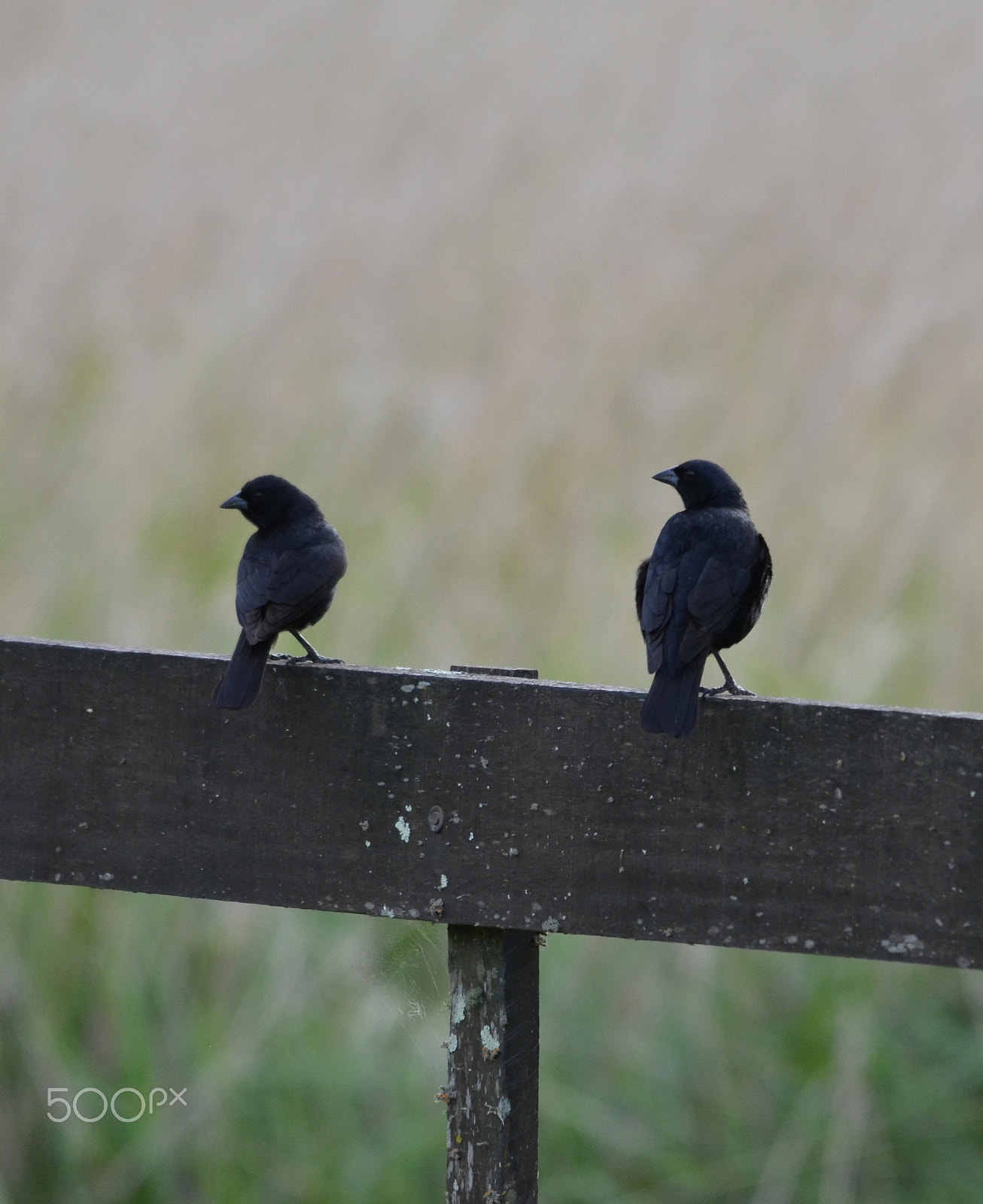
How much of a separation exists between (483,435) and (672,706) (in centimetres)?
161

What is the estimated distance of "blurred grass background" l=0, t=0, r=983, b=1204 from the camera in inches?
100

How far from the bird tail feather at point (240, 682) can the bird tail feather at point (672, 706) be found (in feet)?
1.48

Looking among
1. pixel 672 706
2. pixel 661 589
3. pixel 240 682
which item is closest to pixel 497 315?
pixel 661 589

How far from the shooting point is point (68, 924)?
2.63 meters

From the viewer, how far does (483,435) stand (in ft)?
9.98

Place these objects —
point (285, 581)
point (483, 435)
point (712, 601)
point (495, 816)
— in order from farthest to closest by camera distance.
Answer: point (483, 435) → point (285, 581) → point (712, 601) → point (495, 816)

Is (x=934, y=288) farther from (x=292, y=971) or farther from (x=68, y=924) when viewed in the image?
(x=68, y=924)

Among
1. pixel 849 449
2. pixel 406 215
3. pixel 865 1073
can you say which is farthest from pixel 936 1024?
pixel 406 215

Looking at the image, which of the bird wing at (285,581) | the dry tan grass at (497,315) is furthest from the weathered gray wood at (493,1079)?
the dry tan grass at (497,315)

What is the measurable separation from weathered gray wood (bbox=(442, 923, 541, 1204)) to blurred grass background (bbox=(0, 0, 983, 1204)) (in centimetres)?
24

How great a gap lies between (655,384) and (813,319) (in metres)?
0.41

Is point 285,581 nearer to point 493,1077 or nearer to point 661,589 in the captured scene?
point 661,589

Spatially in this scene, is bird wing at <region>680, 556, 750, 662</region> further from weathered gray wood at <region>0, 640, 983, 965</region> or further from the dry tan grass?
the dry tan grass

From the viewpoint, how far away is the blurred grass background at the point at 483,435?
2.54m
